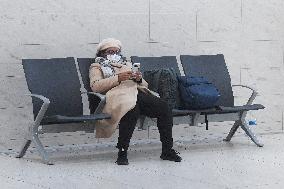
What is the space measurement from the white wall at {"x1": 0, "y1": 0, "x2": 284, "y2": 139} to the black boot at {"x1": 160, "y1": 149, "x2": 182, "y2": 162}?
4.54ft

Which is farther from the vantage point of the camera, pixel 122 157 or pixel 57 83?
pixel 57 83

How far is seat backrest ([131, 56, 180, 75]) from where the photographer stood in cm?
636

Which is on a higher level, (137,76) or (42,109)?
(137,76)

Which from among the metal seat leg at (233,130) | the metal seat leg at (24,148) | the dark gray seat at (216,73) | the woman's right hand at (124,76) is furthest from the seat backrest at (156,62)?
the metal seat leg at (24,148)

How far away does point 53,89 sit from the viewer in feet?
19.3

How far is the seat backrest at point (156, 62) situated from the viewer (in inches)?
250

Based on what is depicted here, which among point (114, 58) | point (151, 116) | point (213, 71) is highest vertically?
point (114, 58)

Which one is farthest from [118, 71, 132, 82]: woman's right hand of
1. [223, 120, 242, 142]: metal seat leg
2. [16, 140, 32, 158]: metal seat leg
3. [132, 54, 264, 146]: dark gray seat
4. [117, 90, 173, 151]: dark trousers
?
[223, 120, 242, 142]: metal seat leg

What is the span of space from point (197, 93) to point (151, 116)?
20.0 inches

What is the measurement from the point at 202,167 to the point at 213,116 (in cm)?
105

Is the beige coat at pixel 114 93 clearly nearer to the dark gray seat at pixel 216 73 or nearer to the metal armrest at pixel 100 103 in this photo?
the metal armrest at pixel 100 103

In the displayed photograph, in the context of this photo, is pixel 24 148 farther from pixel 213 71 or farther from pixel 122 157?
pixel 213 71

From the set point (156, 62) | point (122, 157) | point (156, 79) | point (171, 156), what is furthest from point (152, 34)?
point (122, 157)

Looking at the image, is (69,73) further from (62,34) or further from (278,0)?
(278,0)
